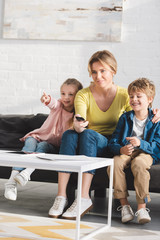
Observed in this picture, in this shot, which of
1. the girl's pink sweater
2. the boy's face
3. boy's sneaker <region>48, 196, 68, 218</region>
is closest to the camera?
boy's sneaker <region>48, 196, 68, 218</region>

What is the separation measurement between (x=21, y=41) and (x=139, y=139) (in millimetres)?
2232

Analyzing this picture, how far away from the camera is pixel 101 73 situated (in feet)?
9.34

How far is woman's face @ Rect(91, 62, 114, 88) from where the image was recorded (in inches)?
112

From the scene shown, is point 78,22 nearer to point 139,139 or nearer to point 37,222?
point 139,139

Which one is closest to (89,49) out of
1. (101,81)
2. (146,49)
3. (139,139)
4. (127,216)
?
(146,49)

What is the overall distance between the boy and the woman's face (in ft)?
0.71

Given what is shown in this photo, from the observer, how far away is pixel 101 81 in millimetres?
2852

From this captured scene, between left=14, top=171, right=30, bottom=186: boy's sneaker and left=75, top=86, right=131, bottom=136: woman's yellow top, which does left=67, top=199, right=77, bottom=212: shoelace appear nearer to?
left=14, top=171, right=30, bottom=186: boy's sneaker

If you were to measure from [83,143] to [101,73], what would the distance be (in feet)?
1.69

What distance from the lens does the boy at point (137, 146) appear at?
246 cm

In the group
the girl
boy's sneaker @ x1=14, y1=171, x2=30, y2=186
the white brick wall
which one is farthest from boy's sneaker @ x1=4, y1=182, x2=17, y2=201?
the white brick wall

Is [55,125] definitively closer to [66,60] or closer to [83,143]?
[83,143]

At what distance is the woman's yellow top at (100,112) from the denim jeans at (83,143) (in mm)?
207

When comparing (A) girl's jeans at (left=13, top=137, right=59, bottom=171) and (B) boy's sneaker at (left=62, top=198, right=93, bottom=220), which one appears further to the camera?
(A) girl's jeans at (left=13, top=137, right=59, bottom=171)
